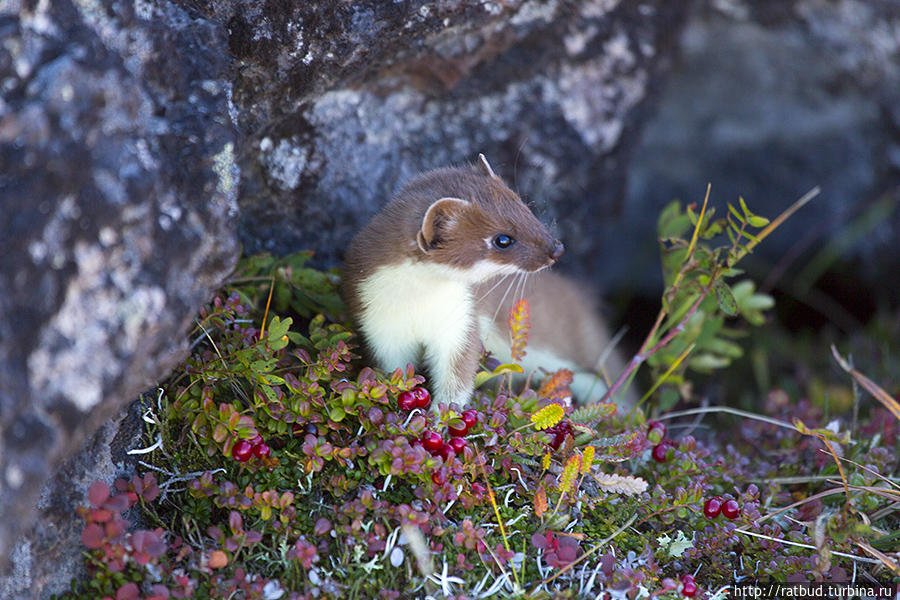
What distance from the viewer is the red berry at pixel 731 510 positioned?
125 inches

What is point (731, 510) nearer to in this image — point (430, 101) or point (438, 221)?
point (438, 221)

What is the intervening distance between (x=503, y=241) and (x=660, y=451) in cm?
122

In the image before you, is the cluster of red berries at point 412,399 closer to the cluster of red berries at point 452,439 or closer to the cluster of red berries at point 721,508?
the cluster of red berries at point 452,439

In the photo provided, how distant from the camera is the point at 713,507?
322 cm

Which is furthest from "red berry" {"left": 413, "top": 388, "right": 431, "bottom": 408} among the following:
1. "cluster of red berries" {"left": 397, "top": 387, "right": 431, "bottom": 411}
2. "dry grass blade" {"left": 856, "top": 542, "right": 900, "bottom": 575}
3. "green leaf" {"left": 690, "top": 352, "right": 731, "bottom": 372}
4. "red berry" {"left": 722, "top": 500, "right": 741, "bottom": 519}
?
"green leaf" {"left": 690, "top": 352, "right": 731, "bottom": 372}

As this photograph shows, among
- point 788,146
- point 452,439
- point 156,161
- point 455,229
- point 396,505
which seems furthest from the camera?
point 788,146

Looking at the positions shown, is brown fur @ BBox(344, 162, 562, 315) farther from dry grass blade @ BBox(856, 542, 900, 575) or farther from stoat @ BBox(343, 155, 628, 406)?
dry grass blade @ BBox(856, 542, 900, 575)

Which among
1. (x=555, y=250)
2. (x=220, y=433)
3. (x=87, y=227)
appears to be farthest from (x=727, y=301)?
(x=87, y=227)

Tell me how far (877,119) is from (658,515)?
441 centimetres

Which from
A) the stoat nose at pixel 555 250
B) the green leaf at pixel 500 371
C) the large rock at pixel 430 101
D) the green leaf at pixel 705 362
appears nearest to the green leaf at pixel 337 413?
the green leaf at pixel 500 371

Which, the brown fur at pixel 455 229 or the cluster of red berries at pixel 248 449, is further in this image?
the brown fur at pixel 455 229

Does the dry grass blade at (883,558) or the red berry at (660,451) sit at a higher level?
the dry grass blade at (883,558)

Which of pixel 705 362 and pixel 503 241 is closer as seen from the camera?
pixel 503 241

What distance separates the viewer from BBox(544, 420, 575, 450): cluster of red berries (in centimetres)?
335
